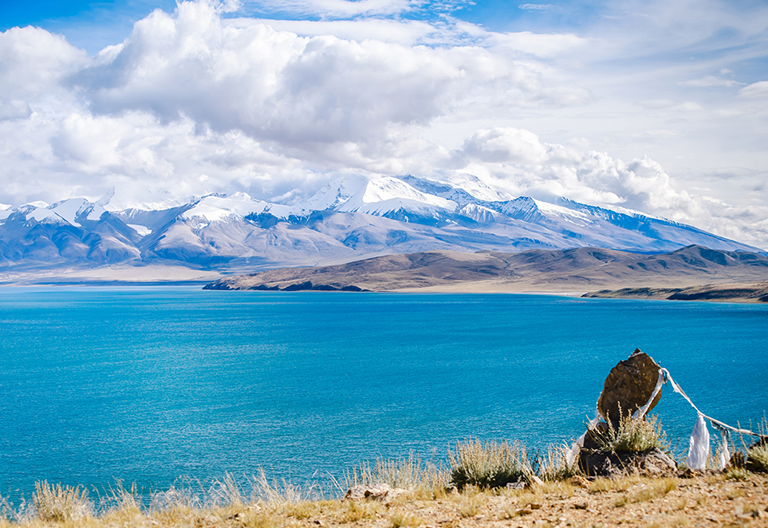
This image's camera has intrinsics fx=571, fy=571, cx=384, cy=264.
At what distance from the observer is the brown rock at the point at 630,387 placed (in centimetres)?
1215

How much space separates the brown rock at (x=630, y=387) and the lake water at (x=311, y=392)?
9839 mm

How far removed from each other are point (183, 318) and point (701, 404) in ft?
274

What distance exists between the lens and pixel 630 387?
40.4 ft

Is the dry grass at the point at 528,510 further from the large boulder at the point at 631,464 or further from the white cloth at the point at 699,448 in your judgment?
the white cloth at the point at 699,448

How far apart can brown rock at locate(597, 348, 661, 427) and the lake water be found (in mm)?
9839

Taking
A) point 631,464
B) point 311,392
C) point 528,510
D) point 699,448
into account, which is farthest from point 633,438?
point 311,392

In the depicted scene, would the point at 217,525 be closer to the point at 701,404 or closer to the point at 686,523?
the point at 686,523

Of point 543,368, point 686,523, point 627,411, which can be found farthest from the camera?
point 543,368

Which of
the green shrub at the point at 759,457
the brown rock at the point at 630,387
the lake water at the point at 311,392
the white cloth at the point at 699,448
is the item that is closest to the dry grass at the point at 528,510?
the green shrub at the point at 759,457

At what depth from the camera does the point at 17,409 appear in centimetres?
3089

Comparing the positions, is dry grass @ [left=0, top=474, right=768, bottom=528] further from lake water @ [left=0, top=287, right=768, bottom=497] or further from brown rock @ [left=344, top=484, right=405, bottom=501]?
lake water @ [left=0, top=287, right=768, bottom=497]

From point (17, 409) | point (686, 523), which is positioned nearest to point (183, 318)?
point (17, 409)

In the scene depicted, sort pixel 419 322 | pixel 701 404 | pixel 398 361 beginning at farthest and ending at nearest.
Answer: pixel 419 322 → pixel 398 361 → pixel 701 404

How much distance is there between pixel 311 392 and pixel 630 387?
82.5ft
